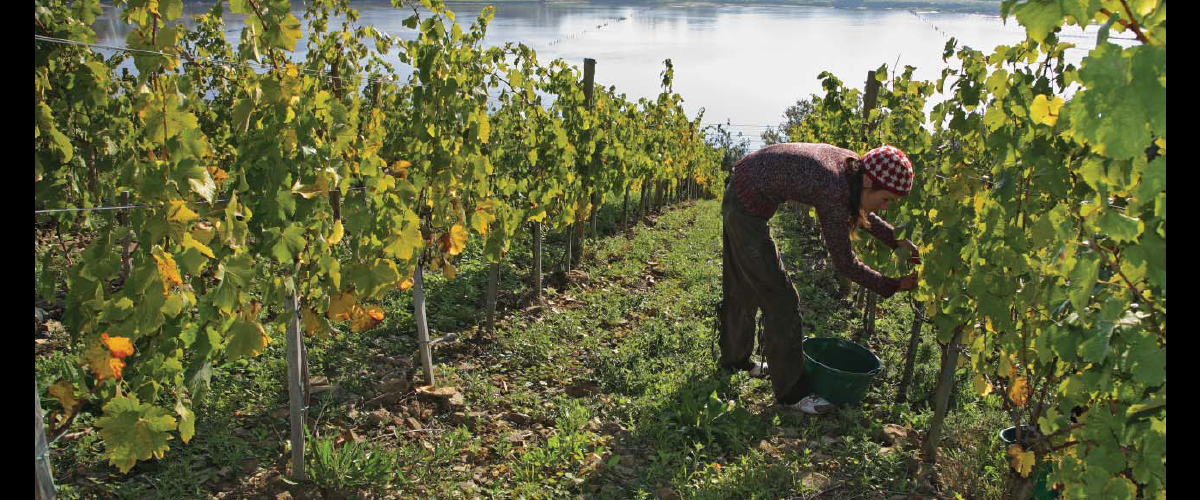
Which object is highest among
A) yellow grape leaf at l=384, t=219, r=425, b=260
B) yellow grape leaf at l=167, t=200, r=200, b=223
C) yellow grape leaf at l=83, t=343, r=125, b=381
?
yellow grape leaf at l=167, t=200, r=200, b=223

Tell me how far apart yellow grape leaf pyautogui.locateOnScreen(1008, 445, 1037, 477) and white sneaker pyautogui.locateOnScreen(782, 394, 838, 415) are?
164 centimetres

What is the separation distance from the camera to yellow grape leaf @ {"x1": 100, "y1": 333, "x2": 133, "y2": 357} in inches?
77.0

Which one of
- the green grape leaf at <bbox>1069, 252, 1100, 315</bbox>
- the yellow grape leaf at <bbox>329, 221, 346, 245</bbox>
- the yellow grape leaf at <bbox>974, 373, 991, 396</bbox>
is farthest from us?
the yellow grape leaf at <bbox>329, 221, 346, 245</bbox>

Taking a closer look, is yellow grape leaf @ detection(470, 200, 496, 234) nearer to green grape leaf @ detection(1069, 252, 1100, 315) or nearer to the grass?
the grass

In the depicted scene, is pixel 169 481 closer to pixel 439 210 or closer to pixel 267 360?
pixel 267 360

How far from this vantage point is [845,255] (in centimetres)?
342

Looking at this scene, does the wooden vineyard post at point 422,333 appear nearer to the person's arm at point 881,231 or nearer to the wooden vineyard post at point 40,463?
the wooden vineyard post at point 40,463

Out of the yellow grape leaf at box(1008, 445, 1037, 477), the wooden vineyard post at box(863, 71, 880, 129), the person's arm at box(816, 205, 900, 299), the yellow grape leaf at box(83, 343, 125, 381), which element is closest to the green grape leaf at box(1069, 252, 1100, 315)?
the yellow grape leaf at box(1008, 445, 1037, 477)

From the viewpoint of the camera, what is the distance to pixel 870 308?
5.33 m

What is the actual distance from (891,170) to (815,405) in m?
1.47

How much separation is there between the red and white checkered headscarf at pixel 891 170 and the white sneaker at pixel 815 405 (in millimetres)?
1357

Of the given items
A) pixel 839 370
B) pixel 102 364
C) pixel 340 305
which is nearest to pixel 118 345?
pixel 102 364

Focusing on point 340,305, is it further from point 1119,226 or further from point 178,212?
point 1119,226

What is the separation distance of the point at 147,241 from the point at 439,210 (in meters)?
1.84
